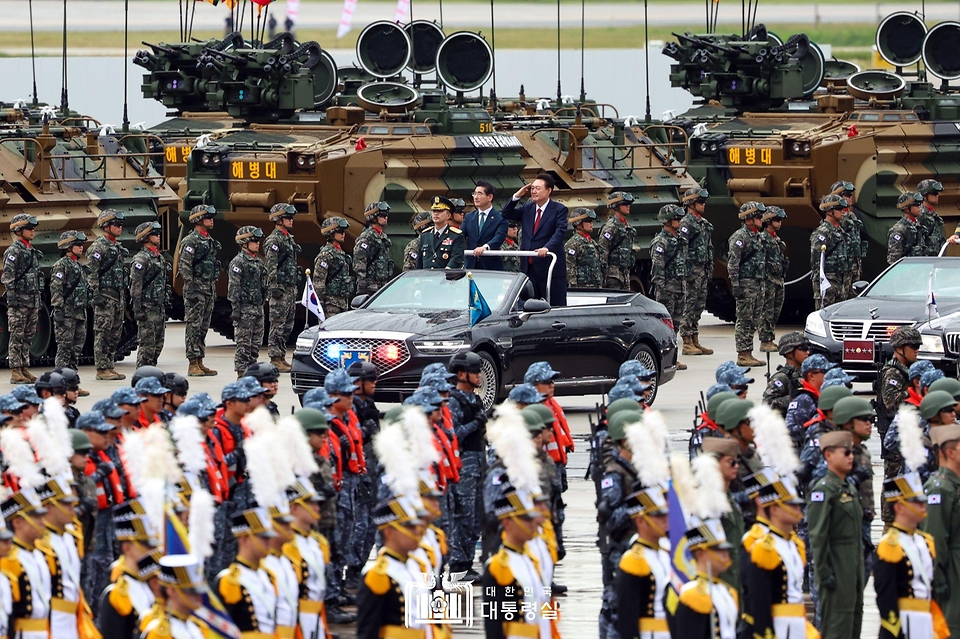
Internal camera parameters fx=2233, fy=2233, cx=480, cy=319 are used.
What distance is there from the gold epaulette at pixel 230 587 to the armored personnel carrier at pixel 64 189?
49.6ft

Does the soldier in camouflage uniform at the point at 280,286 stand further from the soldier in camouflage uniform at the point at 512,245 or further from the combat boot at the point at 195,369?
the soldier in camouflage uniform at the point at 512,245

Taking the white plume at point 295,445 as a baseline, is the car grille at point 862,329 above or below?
below

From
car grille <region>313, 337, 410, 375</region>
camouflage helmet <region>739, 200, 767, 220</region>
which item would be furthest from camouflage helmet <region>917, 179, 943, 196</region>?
car grille <region>313, 337, 410, 375</region>

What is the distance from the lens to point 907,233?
26.6 meters

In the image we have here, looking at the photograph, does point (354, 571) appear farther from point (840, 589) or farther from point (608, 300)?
point (608, 300)

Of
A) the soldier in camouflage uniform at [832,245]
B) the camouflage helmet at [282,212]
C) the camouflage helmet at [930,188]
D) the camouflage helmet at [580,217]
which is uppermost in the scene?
the camouflage helmet at [930,188]

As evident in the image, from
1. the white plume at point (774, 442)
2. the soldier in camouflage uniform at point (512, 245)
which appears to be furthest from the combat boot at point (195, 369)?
the white plume at point (774, 442)

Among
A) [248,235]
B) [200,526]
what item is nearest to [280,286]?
[248,235]

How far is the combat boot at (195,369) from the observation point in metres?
24.3

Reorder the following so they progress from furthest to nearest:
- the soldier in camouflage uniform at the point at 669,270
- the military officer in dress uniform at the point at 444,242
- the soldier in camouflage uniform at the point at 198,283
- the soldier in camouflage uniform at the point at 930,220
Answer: the soldier in camouflage uniform at the point at 930,220 < the soldier in camouflage uniform at the point at 669,270 < the soldier in camouflage uniform at the point at 198,283 < the military officer in dress uniform at the point at 444,242

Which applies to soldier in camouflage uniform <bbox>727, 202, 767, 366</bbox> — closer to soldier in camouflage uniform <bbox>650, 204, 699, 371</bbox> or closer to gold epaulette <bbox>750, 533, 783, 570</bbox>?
soldier in camouflage uniform <bbox>650, 204, 699, 371</bbox>

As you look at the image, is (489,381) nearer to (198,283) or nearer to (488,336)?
(488,336)

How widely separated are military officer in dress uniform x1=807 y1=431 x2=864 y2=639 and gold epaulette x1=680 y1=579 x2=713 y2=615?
170 centimetres

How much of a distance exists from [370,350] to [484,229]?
8.27 ft
